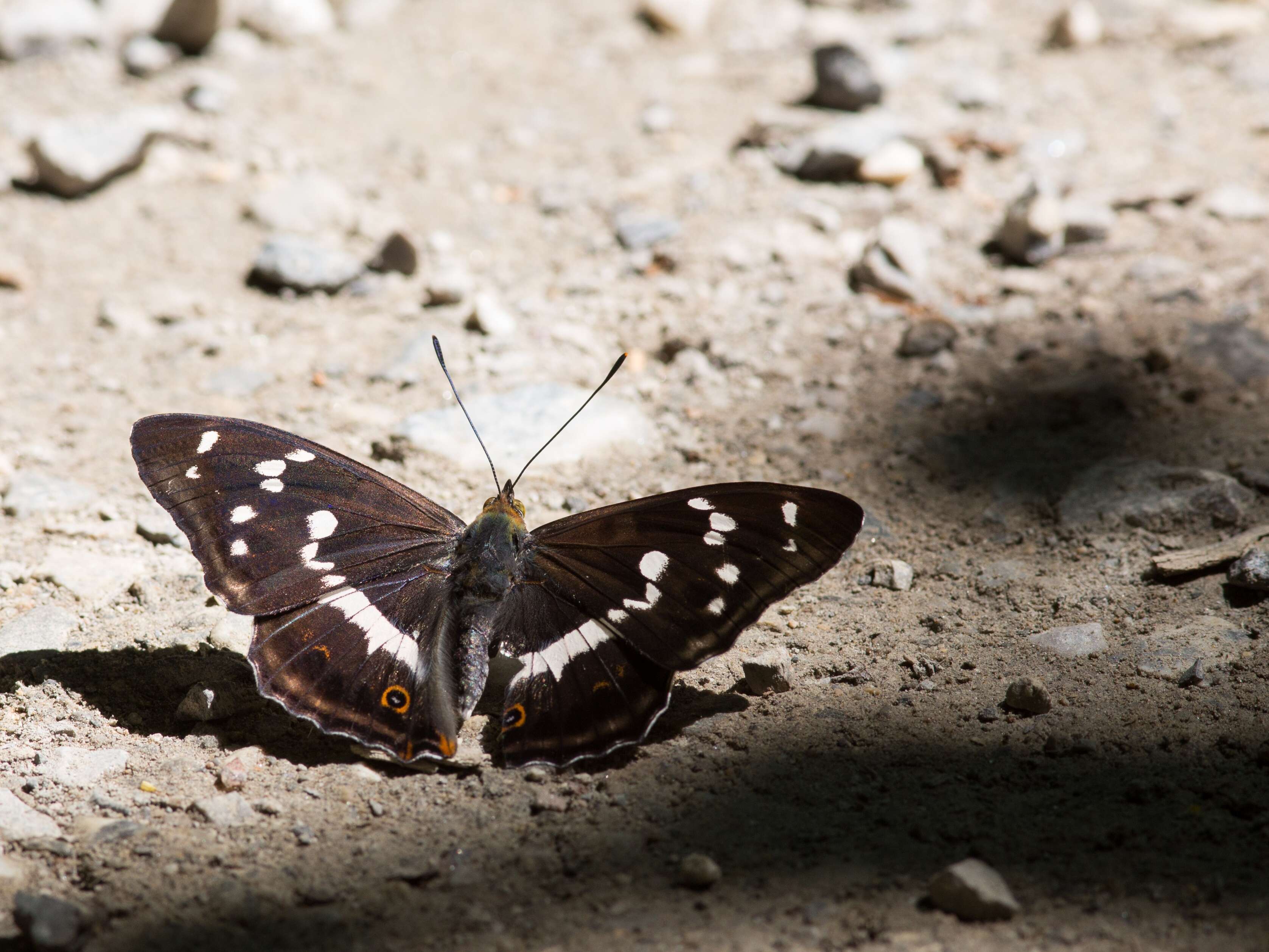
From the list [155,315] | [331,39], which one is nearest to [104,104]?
[331,39]

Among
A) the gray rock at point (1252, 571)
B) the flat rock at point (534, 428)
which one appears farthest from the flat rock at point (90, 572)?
the gray rock at point (1252, 571)

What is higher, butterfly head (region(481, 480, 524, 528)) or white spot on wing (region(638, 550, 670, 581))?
white spot on wing (region(638, 550, 670, 581))

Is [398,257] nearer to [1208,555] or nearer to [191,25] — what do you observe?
[191,25]

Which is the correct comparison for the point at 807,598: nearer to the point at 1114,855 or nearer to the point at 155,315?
the point at 1114,855

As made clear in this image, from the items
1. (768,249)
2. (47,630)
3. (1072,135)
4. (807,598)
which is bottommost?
(47,630)

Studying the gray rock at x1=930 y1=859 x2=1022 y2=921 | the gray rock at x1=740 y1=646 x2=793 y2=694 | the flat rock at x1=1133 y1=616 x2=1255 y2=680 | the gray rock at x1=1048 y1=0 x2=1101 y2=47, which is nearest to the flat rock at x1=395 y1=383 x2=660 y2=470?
the gray rock at x1=740 y1=646 x2=793 y2=694

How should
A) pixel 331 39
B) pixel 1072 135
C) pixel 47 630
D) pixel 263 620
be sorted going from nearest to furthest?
pixel 263 620, pixel 47 630, pixel 1072 135, pixel 331 39

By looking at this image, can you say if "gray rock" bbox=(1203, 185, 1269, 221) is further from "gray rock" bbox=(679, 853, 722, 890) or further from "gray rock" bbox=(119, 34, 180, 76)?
"gray rock" bbox=(119, 34, 180, 76)
